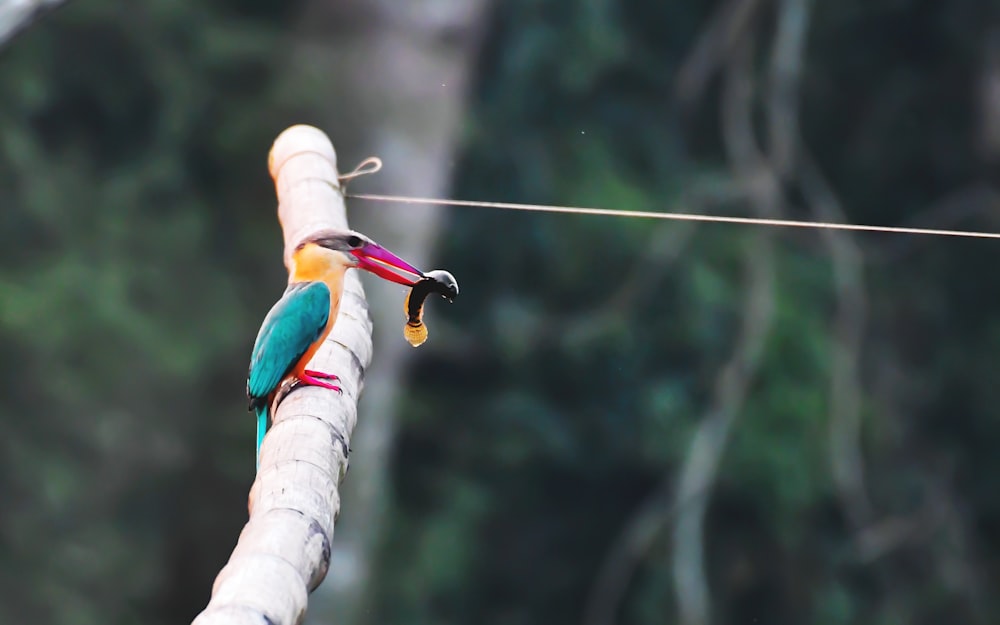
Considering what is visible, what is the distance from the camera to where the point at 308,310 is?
1.60 meters

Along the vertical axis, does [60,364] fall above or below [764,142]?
below

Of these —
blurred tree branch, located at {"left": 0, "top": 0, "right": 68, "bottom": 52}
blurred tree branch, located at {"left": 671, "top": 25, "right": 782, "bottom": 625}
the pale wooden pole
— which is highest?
blurred tree branch, located at {"left": 671, "top": 25, "right": 782, "bottom": 625}

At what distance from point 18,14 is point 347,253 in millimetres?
651

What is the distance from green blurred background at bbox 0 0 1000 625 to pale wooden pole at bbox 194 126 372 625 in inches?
96.9

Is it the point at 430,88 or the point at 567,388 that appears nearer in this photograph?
the point at 430,88

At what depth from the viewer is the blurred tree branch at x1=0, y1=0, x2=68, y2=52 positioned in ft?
6.30

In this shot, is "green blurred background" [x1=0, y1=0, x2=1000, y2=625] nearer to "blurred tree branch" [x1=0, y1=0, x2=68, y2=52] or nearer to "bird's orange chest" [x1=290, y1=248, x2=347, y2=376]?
"blurred tree branch" [x1=0, y1=0, x2=68, y2=52]

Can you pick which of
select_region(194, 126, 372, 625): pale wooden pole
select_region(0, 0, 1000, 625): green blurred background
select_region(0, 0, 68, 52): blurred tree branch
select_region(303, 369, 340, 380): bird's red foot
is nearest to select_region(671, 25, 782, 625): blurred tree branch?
select_region(0, 0, 1000, 625): green blurred background

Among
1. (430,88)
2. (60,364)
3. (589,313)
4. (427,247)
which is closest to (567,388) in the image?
(589,313)

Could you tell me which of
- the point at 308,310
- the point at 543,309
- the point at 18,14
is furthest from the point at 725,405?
the point at 308,310

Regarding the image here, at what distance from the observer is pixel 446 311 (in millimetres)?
5629

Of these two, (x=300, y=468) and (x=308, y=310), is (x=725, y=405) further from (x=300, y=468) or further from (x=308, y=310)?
(x=300, y=468)

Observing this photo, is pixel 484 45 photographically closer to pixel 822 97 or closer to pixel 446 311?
pixel 446 311

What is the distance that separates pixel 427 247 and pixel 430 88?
1.74 feet
